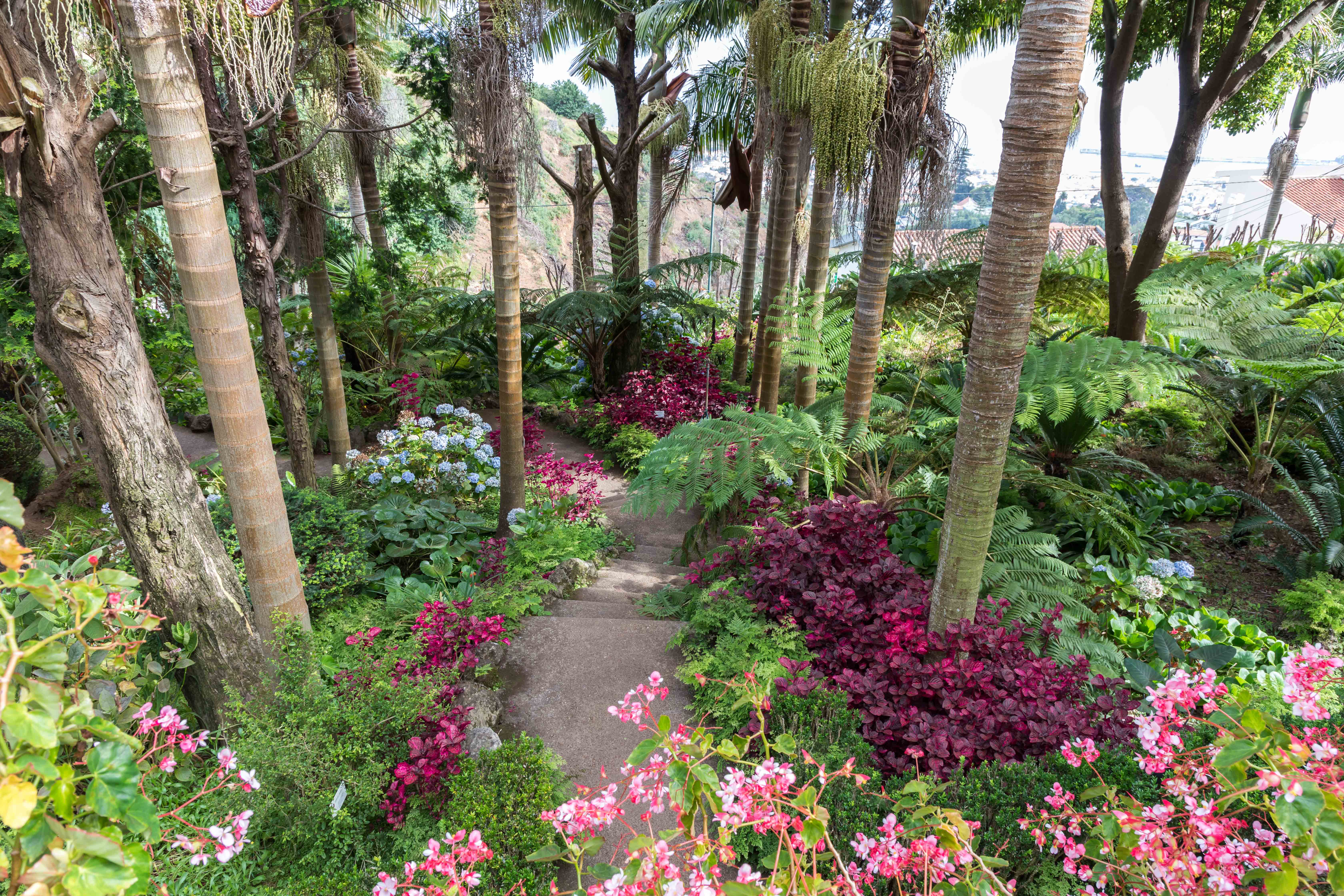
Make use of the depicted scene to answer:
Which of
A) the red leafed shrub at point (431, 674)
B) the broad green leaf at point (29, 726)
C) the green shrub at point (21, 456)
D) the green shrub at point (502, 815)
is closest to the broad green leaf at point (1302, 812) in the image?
the broad green leaf at point (29, 726)

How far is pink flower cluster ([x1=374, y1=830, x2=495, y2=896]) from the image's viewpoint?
61.2 inches

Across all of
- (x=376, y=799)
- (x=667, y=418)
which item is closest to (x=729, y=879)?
(x=376, y=799)

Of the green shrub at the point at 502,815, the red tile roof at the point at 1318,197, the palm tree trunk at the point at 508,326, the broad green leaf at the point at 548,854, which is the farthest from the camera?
the red tile roof at the point at 1318,197

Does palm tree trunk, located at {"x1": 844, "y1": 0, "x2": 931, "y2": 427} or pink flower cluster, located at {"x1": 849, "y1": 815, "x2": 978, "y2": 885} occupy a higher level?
palm tree trunk, located at {"x1": 844, "y1": 0, "x2": 931, "y2": 427}

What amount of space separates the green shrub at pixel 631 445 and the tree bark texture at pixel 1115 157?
4.36m

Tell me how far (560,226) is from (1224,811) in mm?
42717

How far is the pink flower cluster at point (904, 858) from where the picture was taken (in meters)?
1.58

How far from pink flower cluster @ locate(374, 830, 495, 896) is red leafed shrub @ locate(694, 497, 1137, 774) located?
53.6 inches

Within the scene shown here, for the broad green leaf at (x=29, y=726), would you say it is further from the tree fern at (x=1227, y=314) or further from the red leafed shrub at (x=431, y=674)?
the tree fern at (x=1227, y=314)

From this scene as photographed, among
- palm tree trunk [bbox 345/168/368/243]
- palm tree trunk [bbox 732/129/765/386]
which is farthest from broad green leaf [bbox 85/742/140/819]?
palm tree trunk [bbox 732/129/765/386]

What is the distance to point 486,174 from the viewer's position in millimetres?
4883

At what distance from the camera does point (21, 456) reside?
7484mm

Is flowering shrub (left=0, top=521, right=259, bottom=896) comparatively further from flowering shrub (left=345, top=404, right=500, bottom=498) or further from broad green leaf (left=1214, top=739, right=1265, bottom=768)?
flowering shrub (left=345, top=404, right=500, bottom=498)

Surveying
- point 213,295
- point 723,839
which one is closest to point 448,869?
point 723,839
